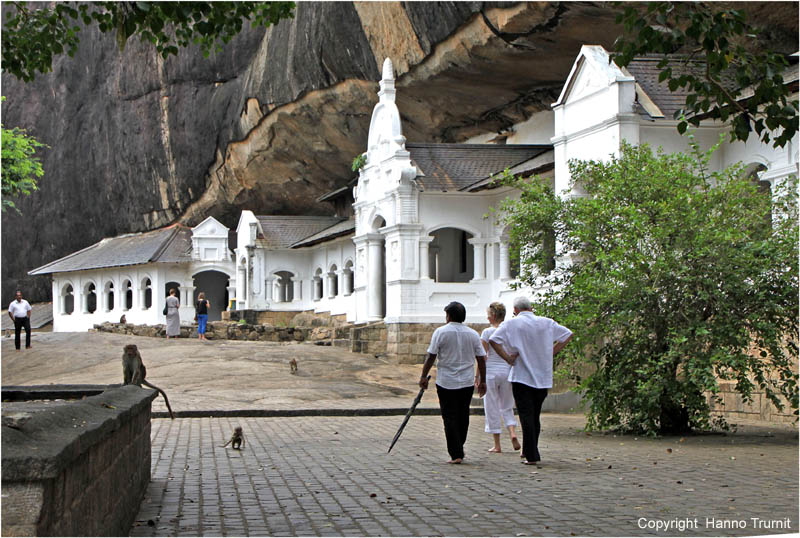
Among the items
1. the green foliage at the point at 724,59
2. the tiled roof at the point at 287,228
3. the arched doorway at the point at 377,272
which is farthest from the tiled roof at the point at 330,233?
the green foliage at the point at 724,59

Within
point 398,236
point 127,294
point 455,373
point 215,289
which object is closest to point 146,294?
point 127,294

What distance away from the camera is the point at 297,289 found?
4412 centimetres

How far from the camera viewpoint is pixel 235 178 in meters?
46.4

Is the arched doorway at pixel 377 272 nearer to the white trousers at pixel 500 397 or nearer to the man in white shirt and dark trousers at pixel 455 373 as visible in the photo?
the white trousers at pixel 500 397

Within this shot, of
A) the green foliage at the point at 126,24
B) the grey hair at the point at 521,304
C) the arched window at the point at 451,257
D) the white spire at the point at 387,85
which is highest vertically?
the white spire at the point at 387,85

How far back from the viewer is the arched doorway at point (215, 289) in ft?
169

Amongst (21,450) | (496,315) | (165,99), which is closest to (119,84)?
(165,99)

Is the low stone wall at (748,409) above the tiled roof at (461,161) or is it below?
below

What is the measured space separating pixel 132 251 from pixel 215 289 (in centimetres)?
480

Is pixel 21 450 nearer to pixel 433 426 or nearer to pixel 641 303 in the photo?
pixel 641 303

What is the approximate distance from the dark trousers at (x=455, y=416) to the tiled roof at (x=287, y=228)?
110 feet

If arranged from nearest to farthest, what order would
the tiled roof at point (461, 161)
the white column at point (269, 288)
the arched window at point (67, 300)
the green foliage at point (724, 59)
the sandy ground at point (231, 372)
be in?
the green foliage at point (724, 59), the sandy ground at point (231, 372), the tiled roof at point (461, 161), the white column at point (269, 288), the arched window at point (67, 300)

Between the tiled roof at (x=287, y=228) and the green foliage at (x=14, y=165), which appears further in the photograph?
the tiled roof at (x=287, y=228)

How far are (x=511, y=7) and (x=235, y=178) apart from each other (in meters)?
23.9
